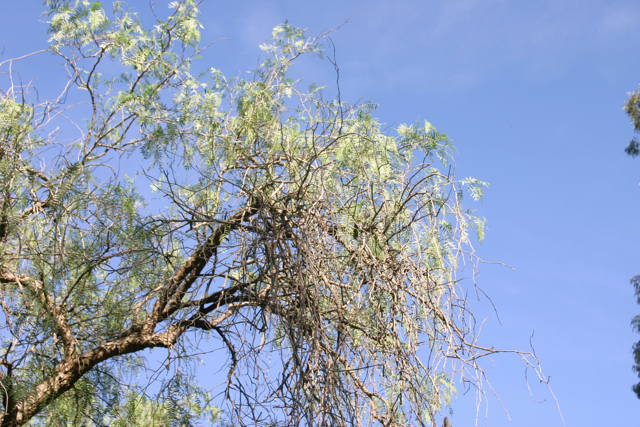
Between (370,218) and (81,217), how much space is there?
79.9 inches

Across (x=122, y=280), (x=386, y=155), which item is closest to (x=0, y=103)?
(x=122, y=280)

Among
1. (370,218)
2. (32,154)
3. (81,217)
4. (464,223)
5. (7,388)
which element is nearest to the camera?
(464,223)

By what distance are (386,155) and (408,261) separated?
3.51 feet

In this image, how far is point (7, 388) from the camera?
3408mm

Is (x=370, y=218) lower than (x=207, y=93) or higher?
lower

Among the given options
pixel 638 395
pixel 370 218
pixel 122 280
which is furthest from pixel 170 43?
pixel 638 395

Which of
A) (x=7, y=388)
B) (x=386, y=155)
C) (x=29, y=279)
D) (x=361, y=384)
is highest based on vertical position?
(x=386, y=155)

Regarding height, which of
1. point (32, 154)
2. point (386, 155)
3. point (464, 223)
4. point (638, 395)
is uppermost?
point (638, 395)

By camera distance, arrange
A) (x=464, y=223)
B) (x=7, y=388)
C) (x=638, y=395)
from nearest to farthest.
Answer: (x=464, y=223), (x=7, y=388), (x=638, y=395)

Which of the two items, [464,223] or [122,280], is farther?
[122,280]

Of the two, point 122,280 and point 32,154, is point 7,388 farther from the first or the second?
point 32,154

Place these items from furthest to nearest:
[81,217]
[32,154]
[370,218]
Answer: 1. [32,154]
2. [81,217]
3. [370,218]

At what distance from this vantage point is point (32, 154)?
4.03m

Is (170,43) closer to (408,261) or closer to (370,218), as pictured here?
(370,218)
